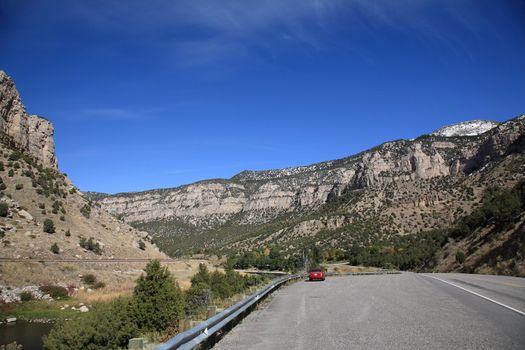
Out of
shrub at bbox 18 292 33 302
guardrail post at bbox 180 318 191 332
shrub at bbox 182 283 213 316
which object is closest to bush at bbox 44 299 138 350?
shrub at bbox 182 283 213 316

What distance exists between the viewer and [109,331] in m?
17.0

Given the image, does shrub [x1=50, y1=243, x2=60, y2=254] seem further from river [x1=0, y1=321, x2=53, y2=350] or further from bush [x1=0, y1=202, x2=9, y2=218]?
river [x1=0, y1=321, x2=53, y2=350]

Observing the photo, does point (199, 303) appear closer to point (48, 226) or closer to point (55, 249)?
point (55, 249)

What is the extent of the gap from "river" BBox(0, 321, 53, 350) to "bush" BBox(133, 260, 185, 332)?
284 inches

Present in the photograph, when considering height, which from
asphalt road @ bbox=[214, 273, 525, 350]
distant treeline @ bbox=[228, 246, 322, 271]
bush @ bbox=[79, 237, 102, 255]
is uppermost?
bush @ bbox=[79, 237, 102, 255]

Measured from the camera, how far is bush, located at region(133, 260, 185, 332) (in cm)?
1664

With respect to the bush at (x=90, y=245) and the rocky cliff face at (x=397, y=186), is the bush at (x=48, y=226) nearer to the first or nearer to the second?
the bush at (x=90, y=245)

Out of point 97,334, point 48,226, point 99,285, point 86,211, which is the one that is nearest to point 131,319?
point 97,334

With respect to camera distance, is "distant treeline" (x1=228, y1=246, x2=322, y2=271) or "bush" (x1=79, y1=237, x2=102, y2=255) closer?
"bush" (x1=79, y1=237, x2=102, y2=255)

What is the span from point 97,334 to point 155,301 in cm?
238

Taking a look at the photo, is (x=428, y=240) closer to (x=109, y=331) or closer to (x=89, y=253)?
(x=89, y=253)

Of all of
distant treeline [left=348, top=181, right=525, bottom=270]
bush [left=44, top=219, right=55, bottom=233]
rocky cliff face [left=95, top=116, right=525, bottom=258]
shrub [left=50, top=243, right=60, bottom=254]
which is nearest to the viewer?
shrub [left=50, top=243, right=60, bottom=254]

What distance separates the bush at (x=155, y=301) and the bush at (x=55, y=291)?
18503 mm

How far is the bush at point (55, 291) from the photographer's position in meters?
32.8
